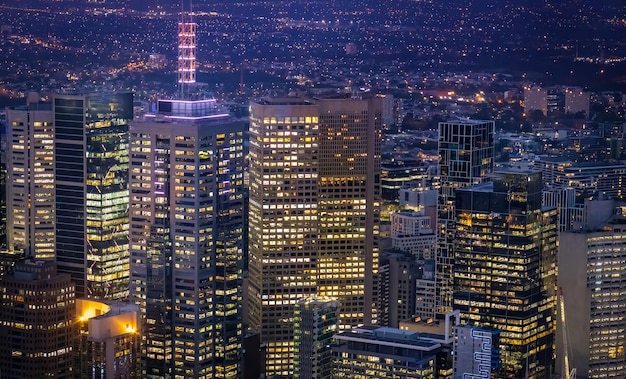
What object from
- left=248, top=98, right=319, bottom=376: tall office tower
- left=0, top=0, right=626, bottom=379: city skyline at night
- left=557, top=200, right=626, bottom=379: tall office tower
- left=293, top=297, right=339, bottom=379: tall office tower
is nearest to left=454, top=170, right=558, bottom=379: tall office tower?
left=0, top=0, right=626, bottom=379: city skyline at night

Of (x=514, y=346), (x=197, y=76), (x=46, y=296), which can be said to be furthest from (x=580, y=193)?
(x=46, y=296)

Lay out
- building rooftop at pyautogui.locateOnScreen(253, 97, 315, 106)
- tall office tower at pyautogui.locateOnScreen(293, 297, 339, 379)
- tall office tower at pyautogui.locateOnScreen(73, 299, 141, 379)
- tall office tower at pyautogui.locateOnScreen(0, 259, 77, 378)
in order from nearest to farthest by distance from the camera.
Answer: tall office tower at pyautogui.locateOnScreen(73, 299, 141, 379), tall office tower at pyautogui.locateOnScreen(0, 259, 77, 378), tall office tower at pyautogui.locateOnScreen(293, 297, 339, 379), building rooftop at pyautogui.locateOnScreen(253, 97, 315, 106)

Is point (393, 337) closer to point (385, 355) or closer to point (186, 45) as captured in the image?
point (385, 355)

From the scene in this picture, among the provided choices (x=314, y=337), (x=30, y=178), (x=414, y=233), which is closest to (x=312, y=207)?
(x=414, y=233)

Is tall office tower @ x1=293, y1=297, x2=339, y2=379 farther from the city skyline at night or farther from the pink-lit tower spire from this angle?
the pink-lit tower spire

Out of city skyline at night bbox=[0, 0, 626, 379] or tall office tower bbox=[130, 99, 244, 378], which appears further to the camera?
tall office tower bbox=[130, 99, 244, 378]

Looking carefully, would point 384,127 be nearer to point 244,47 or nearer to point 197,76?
point 244,47
